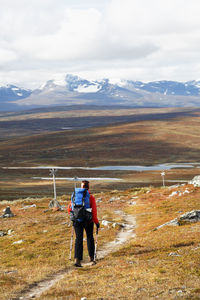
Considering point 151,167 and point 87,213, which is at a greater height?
point 87,213

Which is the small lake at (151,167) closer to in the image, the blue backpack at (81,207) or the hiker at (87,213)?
the hiker at (87,213)

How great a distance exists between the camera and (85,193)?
59.4 ft

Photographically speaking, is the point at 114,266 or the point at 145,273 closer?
the point at 145,273

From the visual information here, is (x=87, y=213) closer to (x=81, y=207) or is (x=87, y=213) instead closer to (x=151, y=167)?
(x=81, y=207)

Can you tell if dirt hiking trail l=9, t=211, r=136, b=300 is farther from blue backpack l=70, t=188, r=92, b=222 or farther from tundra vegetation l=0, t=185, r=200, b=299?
blue backpack l=70, t=188, r=92, b=222

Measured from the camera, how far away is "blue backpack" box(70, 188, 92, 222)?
17.9m

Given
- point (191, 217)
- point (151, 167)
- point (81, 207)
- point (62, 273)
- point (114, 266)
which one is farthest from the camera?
point (151, 167)

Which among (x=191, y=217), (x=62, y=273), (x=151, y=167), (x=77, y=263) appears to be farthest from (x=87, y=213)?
(x=151, y=167)

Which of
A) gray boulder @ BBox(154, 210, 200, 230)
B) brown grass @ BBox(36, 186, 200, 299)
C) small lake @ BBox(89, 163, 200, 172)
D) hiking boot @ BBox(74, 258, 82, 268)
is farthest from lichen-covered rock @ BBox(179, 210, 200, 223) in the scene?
small lake @ BBox(89, 163, 200, 172)

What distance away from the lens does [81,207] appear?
1789cm

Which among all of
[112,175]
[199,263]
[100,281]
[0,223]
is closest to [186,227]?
[199,263]

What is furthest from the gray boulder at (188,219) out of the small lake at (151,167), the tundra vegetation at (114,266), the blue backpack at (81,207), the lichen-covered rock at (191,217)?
the small lake at (151,167)

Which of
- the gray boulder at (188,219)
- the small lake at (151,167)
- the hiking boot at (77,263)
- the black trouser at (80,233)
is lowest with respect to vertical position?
the small lake at (151,167)

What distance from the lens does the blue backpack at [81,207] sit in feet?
58.6
